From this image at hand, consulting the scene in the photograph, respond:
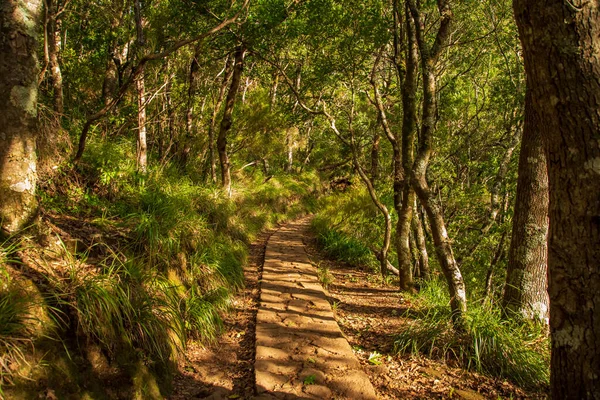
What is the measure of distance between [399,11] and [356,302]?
446 centimetres

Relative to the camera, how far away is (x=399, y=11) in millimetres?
5961

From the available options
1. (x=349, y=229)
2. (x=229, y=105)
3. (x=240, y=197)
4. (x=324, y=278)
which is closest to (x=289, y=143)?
(x=240, y=197)

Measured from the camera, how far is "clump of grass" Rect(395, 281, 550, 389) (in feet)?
11.6

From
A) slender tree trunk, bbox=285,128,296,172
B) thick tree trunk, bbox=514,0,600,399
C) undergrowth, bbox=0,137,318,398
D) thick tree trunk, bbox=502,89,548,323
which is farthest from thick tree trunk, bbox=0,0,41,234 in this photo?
slender tree trunk, bbox=285,128,296,172

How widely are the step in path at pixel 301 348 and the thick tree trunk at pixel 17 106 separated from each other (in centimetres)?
253

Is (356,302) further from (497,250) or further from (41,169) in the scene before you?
(41,169)

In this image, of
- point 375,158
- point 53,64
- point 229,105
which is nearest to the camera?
point 53,64

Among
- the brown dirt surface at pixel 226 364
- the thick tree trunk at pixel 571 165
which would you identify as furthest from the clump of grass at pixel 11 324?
the thick tree trunk at pixel 571 165

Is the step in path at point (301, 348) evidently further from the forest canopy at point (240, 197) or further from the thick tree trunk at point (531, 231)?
the thick tree trunk at point (531, 231)

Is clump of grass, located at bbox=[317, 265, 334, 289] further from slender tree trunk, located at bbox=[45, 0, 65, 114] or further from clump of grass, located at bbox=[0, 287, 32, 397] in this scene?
slender tree trunk, located at bbox=[45, 0, 65, 114]

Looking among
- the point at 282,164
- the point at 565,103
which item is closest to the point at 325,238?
the point at 565,103

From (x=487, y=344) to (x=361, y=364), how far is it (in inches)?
47.4

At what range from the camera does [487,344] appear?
3.67 m

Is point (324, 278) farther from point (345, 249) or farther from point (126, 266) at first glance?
point (126, 266)
